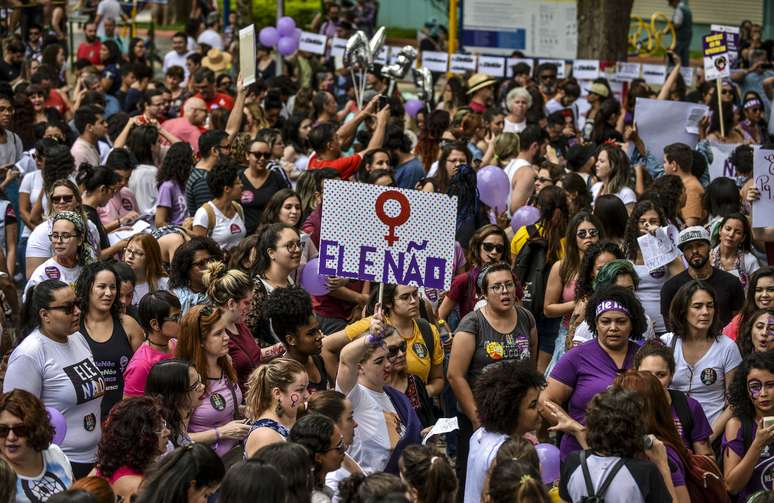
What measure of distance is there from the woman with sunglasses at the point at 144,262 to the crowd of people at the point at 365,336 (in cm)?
3

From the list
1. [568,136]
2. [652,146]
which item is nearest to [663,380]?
[652,146]

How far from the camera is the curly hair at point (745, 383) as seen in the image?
22.3ft

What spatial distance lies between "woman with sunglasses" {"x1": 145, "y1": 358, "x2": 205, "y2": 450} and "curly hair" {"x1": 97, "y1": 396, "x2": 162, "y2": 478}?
578 mm

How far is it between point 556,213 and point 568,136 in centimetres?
617

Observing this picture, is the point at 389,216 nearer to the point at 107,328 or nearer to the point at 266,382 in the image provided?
the point at 266,382

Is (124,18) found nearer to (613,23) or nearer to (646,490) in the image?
(613,23)

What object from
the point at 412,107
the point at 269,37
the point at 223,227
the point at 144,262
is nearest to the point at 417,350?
the point at 144,262

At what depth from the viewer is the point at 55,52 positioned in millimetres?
18891

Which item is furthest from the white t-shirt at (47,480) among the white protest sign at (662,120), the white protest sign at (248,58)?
the white protest sign at (662,120)

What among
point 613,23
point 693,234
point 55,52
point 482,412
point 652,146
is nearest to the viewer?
point 482,412

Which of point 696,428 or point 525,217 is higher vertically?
point 525,217

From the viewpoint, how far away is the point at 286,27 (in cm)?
2075

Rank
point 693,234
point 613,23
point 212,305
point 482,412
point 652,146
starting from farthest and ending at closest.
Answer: point 613,23
point 652,146
point 693,234
point 212,305
point 482,412

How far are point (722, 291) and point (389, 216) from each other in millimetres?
2770
